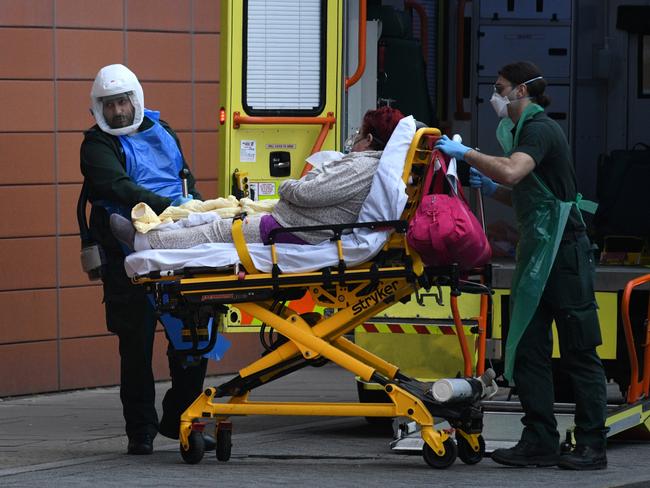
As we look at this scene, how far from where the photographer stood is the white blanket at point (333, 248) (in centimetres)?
769

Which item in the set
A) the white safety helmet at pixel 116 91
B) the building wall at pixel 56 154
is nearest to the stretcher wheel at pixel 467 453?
the white safety helmet at pixel 116 91

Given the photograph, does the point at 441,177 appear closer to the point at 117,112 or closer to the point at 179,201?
the point at 179,201

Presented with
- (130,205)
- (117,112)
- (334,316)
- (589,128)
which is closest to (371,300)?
(334,316)

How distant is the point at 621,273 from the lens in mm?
9094

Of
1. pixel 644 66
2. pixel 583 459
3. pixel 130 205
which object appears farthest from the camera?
pixel 644 66

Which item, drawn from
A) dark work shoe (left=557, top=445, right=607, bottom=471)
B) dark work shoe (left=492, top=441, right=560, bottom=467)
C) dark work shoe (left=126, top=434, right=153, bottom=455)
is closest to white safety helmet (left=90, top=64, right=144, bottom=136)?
dark work shoe (left=126, top=434, right=153, bottom=455)

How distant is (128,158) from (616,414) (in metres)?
2.73

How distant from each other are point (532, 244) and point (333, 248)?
93cm

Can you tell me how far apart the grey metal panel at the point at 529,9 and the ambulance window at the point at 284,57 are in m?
2.31

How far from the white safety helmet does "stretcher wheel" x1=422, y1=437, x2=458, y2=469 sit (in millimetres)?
2300

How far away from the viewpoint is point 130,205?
331 inches

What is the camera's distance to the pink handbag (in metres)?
7.50

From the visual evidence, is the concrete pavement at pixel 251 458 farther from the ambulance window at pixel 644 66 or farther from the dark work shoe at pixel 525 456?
the ambulance window at pixel 644 66

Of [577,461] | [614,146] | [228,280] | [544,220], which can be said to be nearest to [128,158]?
[228,280]
